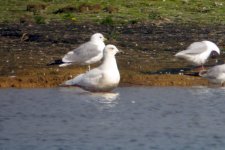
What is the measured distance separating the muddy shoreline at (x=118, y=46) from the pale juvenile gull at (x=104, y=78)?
1.44 meters

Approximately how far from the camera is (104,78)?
15258 mm

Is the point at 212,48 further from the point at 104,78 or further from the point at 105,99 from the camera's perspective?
the point at 105,99

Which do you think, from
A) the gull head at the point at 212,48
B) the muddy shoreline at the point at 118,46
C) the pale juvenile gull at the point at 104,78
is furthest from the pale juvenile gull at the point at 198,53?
the pale juvenile gull at the point at 104,78

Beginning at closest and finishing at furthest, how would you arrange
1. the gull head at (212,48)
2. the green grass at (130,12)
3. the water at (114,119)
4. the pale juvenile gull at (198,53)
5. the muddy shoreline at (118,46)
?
the water at (114,119) < the muddy shoreline at (118,46) < the pale juvenile gull at (198,53) < the gull head at (212,48) < the green grass at (130,12)

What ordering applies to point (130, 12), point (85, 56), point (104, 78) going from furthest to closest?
point (130, 12)
point (85, 56)
point (104, 78)

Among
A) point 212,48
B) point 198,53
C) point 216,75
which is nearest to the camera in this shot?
point 216,75

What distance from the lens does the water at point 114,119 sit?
1190cm

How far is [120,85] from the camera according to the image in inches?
671

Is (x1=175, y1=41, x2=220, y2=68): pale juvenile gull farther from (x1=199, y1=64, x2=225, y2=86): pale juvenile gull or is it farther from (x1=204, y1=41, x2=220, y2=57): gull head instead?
(x1=199, y1=64, x2=225, y2=86): pale juvenile gull

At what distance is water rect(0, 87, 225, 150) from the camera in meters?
11.9

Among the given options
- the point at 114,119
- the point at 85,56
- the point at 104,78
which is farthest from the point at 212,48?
the point at 114,119

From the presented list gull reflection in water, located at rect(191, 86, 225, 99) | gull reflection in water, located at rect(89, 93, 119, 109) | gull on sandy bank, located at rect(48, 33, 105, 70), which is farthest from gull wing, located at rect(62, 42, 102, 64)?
gull reflection in water, located at rect(191, 86, 225, 99)

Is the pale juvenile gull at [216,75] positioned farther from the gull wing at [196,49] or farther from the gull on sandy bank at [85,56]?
the gull on sandy bank at [85,56]

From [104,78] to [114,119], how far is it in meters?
1.90
